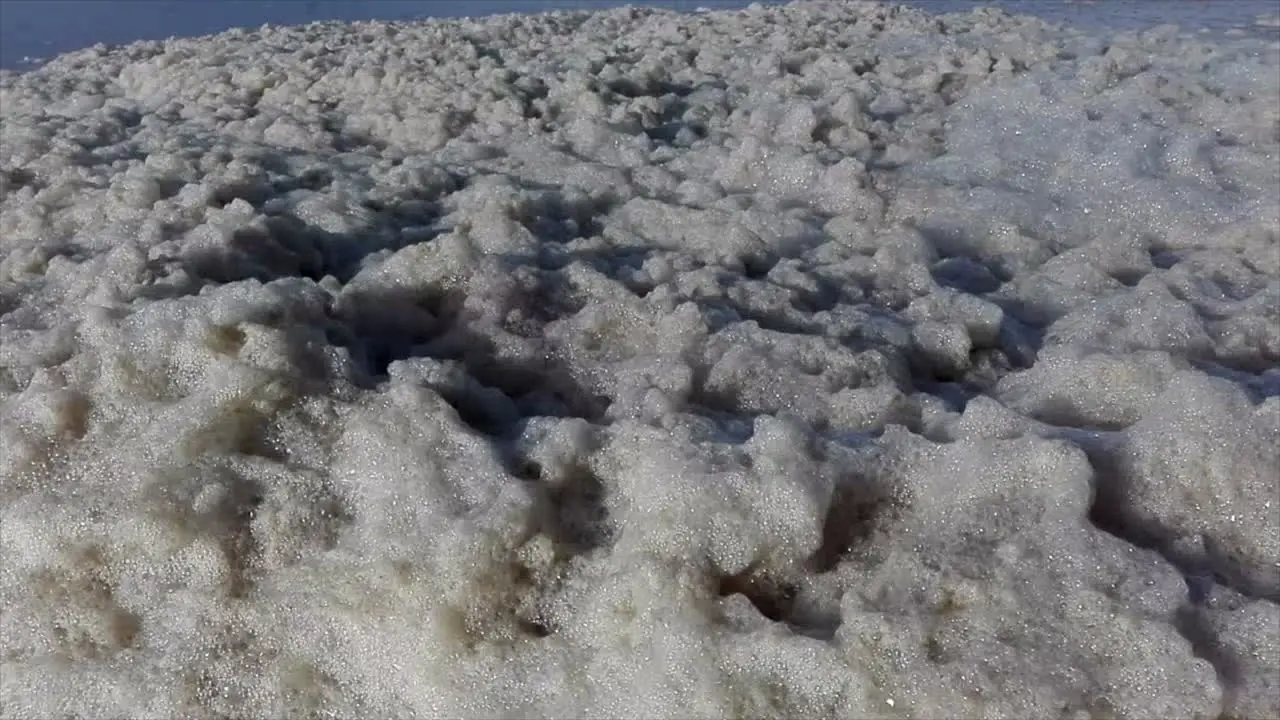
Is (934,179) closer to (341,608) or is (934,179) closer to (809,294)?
(809,294)

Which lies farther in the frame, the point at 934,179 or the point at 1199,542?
the point at 934,179

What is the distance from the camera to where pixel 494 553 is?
1246 mm

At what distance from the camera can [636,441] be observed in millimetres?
1411

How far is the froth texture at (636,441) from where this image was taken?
45.8 inches

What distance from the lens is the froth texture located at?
45.8 inches

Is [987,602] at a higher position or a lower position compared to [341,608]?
higher

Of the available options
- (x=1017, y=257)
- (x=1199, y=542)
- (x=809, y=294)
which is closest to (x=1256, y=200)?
(x=1017, y=257)

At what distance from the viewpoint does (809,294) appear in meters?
2.05

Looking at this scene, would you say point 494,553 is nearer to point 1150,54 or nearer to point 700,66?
point 700,66

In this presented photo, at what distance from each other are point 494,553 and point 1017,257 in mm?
1595

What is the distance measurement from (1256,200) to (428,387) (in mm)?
2206

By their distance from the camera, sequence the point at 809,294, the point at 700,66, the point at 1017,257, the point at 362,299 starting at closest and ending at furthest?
1. the point at 362,299
2. the point at 809,294
3. the point at 1017,257
4. the point at 700,66

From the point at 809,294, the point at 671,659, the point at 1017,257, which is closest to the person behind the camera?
the point at 671,659

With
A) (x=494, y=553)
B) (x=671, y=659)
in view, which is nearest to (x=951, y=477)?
(x=671, y=659)
